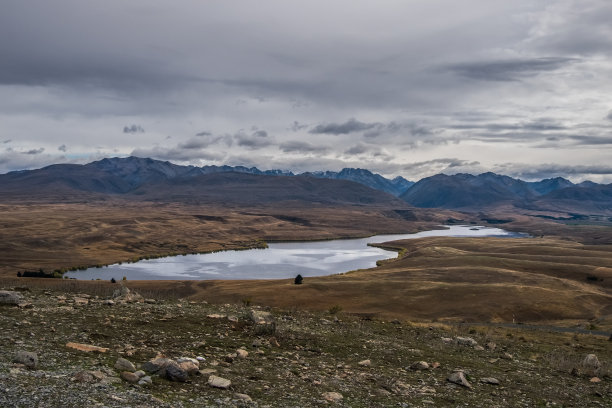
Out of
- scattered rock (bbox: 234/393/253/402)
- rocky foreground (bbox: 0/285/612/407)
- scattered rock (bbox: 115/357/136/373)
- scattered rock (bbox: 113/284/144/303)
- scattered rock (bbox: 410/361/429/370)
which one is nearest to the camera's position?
rocky foreground (bbox: 0/285/612/407)

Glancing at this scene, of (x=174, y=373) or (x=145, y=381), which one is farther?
(x=174, y=373)

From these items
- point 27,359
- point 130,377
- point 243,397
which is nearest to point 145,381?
point 130,377

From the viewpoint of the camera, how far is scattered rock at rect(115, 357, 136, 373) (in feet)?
42.3

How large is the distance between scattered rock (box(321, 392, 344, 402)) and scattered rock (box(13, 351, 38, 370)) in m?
7.96

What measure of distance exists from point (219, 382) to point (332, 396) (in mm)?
3251

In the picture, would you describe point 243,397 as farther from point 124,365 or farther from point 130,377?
point 124,365

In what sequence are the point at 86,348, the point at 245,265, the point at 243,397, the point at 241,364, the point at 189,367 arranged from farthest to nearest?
the point at 245,265 → the point at 241,364 → the point at 86,348 → the point at 189,367 → the point at 243,397

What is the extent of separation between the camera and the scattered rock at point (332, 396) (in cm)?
1301

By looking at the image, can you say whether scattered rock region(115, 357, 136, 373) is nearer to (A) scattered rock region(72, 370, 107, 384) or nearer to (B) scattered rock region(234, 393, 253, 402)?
(A) scattered rock region(72, 370, 107, 384)

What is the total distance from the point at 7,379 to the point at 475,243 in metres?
182

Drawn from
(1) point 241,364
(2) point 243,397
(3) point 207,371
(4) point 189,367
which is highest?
(4) point 189,367

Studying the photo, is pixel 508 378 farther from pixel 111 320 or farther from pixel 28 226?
pixel 28 226

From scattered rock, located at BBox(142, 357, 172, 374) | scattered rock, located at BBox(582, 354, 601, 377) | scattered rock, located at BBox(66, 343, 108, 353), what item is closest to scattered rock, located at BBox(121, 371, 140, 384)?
scattered rock, located at BBox(142, 357, 172, 374)

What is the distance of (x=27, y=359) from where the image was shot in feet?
40.8
